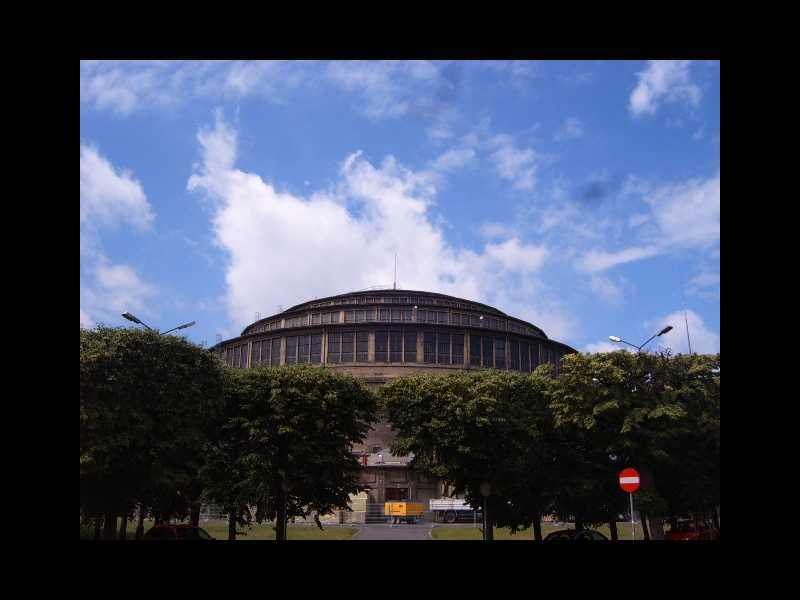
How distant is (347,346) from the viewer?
3733 inches

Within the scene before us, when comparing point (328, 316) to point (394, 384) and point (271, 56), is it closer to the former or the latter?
point (394, 384)

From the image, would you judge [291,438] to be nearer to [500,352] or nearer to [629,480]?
[629,480]

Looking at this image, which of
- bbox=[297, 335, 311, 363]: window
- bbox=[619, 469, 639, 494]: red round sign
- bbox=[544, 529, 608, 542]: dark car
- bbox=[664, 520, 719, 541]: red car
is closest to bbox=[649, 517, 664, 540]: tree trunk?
bbox=[664, 520, 719, 541]: red car

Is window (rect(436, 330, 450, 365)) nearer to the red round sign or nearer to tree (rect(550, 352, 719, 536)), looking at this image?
tree (rect(550, 352, 719, 536))

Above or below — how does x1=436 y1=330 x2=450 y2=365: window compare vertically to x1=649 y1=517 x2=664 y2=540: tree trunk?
above

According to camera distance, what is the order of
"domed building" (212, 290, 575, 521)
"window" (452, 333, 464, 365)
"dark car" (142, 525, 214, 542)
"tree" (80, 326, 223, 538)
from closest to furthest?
"tree" (80, 326, 223, 538) → "dark car" (142, 525, 214, 542) → "domed building" (212, 290, 575, 521) → "window" (452, 333, 464, 365)

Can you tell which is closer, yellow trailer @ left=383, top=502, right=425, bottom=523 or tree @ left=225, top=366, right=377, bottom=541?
tree @ left=225, top=366, right=377, bottom=541

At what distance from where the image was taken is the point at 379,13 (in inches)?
534

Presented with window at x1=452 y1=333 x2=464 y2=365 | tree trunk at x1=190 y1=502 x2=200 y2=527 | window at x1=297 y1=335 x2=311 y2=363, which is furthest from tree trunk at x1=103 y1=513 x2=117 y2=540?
window at x1=452 y1=333 x2=464 y2=365

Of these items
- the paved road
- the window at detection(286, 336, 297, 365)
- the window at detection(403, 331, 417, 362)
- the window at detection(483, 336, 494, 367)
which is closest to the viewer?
the paved road

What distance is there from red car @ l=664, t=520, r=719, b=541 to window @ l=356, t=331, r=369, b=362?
173 ft

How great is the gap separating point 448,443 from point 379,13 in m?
34.6

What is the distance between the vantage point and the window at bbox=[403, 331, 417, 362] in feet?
308

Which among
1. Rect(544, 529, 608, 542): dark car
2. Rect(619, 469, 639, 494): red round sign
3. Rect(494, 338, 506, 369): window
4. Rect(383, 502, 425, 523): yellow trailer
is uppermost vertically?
Rect(494, 338, 506, 369): window
